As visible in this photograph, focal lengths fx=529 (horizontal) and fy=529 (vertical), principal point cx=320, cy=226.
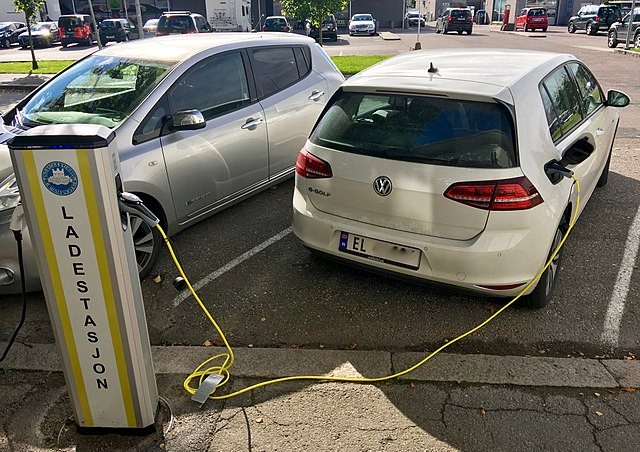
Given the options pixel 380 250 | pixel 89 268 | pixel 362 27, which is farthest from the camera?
pixel 362 27

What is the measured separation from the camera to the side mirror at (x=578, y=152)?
12.2 ft

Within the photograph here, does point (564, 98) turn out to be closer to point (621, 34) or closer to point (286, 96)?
point (286, 96)

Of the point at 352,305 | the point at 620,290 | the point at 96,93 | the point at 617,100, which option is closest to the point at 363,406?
the point at 352,305

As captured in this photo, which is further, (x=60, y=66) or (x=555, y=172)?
(x=60, y=66)

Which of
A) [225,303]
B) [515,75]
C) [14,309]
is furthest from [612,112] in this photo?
[14,309]

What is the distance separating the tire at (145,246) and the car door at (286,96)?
68.2 inches

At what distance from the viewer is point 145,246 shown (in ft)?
13.6

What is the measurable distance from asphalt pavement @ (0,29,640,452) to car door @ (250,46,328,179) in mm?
2738

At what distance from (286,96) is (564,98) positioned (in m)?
2.74

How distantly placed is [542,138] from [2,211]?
3.58 meters

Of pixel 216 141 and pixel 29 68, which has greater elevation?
pixel 216 141

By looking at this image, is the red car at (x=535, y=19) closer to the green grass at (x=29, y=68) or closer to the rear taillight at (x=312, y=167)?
the green grass at (x=29, y=68)

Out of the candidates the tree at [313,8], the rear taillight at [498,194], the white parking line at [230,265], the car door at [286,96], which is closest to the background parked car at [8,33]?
the tree at [313,8]

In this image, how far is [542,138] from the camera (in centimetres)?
341
